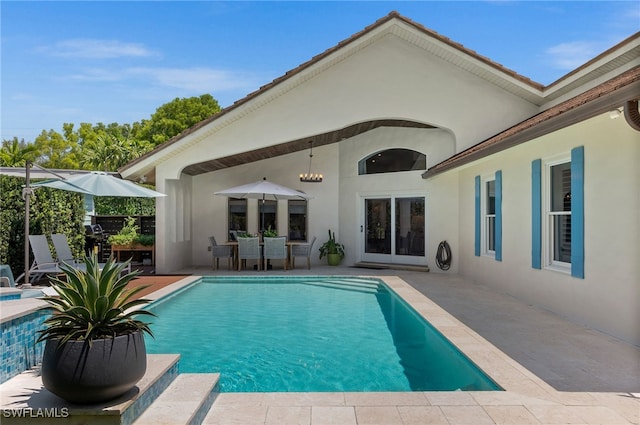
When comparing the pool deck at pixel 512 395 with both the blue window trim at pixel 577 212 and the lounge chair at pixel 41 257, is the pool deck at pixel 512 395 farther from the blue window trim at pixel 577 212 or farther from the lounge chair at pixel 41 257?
the lounge chair at pixel 41 257

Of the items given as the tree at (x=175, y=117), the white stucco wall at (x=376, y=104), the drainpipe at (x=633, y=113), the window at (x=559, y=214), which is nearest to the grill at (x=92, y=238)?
the white stucco wall at (x=376, y=104)

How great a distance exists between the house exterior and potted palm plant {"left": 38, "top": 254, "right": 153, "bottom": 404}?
5.35 m

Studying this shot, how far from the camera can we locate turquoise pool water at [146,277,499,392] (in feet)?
17.3

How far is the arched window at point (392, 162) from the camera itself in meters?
15.1

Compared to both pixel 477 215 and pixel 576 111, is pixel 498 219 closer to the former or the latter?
pixel 477 215

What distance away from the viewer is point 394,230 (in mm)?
15586

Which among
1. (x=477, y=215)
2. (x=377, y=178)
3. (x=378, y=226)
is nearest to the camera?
(x=477, y=215)

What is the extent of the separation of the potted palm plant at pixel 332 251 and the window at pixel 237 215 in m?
3.14

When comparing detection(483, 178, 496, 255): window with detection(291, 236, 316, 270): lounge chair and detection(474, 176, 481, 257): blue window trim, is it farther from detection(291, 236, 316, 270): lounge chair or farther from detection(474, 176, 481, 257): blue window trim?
detection(291, 236, 316, 270): lounge chair

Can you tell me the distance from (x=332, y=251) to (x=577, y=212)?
9.74 metres

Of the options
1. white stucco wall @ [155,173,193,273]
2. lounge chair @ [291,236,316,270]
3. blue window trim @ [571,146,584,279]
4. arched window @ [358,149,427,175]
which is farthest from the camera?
lounge chair @ [291,236,316,270]

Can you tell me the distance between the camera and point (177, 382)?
425cm

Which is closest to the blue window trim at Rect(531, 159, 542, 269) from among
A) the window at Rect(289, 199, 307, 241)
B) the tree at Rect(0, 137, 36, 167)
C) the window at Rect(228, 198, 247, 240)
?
the window at Rect(289, 199, 307, 241)

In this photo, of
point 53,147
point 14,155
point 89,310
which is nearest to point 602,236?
point 89,310
